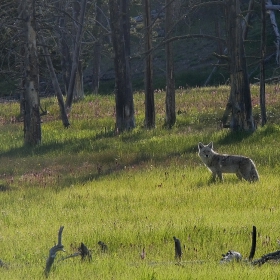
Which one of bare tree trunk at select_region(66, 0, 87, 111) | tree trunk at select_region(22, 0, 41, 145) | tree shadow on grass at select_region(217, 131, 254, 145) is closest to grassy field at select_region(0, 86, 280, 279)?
tree shadow on grass at select_region(217, 131, 254, 145)

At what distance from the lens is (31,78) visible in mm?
24688

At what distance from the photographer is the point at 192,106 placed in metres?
33.5

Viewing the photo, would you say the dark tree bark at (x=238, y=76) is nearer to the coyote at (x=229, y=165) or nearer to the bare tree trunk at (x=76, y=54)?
the coyote at (x=229, y=165)

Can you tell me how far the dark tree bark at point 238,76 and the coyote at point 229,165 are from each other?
22.3 feet

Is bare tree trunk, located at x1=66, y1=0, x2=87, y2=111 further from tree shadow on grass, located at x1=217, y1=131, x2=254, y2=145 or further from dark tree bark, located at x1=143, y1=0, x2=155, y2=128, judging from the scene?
tree shadow on grass, located at x1=217, y1=131, x2=254, y2=145

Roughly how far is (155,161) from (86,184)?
11.4 ft

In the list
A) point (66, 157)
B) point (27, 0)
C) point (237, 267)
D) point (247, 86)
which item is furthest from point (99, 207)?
point (27, 0)

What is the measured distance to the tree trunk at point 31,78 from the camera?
24.2 meters

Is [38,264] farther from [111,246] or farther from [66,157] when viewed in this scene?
[66,157]

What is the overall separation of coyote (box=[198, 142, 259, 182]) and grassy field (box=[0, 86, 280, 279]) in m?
0.29

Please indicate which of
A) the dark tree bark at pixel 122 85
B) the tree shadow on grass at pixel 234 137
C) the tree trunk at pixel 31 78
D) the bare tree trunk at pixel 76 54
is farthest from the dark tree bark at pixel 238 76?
the bare tree trunk at pixel 76 54

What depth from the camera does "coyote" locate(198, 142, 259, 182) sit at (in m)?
15.0

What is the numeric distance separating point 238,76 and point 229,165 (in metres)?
7.97

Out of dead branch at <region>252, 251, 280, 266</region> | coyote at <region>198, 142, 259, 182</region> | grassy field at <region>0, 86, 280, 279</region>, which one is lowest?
grassy field at <region>0, 86, 280, 279</region>
